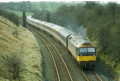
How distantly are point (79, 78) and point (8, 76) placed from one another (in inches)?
318

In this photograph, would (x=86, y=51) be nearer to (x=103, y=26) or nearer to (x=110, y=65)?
(x=110, y=65)

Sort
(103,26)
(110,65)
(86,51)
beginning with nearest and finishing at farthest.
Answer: (86,51)
(110,65)
(103,26)

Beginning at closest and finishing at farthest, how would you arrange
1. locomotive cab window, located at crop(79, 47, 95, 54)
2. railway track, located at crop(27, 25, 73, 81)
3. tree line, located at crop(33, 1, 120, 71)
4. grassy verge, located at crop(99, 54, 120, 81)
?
railway track, located at crop(27, 25, 73, 81), grassy verge, located at crop(99, 54, 120, 81), locomotive cab window, located at crop(79, 47, 95, 54), tree line, located at crop(33, 1, 120, 71)

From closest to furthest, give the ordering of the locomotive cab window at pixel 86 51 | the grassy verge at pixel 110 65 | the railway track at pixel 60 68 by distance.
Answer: the railway track at pixel 60 68
the grassy verge at pixel 110 65
the locomotive cab window at pixel 86 51

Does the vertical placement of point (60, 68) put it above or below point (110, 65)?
below

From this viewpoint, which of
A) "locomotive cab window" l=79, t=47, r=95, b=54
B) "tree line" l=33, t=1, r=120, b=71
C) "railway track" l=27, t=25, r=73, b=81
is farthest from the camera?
"tree line" l=33, t=1, r=120, b=71

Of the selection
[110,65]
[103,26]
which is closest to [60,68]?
[110,65]

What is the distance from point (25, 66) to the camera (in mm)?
22859

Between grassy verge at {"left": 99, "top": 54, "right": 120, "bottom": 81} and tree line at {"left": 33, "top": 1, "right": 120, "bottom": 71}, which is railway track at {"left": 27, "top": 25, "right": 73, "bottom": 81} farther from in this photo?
tree line at {"left": 33, "top": 1, "right": 120, "bottom": 71}

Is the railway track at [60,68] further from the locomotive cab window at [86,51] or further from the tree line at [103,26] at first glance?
the tree line at [103,26]

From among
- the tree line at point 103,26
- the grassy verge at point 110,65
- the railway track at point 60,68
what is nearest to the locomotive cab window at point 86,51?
the railway track at point 60,68

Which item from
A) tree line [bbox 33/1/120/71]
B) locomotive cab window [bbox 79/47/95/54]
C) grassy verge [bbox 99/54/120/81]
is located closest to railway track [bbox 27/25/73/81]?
locomotive cab window [bbox 79/47/95/54]

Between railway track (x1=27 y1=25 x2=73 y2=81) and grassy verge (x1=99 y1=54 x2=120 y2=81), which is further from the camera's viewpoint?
grassy verge (x1=99 y1=54 x2=120 y2=81)

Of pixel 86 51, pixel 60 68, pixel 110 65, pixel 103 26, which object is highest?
pixel 103 26
